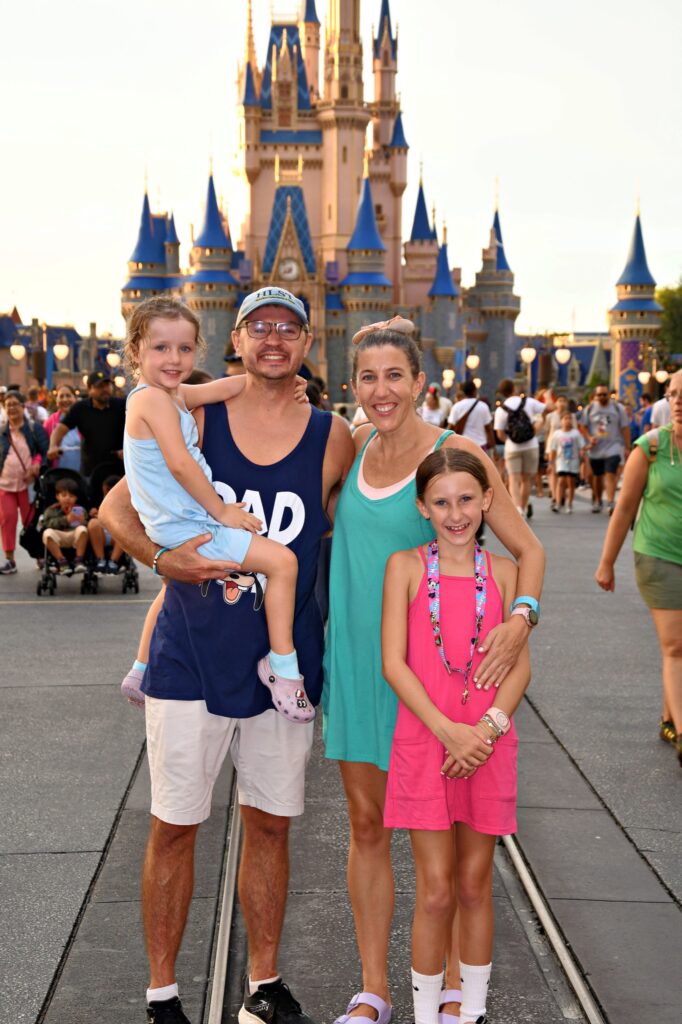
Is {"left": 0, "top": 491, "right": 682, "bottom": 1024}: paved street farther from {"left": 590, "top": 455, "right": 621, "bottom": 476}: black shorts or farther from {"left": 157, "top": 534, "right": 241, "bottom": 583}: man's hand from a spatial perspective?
{"left": 590, "top": 455, "right": 621, "bottom": 476}: black shorts

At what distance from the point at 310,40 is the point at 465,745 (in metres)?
90.9

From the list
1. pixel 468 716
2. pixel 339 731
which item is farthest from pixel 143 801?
pixel 468 716

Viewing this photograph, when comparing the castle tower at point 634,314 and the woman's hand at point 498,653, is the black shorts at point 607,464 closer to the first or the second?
the woman's hand at point 498,653

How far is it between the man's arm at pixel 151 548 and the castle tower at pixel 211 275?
71.6m

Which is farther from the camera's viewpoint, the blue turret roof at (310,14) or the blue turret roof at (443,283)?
the blue turret roof at (310,14)

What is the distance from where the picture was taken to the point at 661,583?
5.61 meters

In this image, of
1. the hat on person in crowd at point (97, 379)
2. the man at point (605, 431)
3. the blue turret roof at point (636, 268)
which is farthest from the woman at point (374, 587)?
the blue turret roof at point (636, 268)

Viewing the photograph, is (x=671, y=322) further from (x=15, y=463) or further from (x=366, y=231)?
(x=15, y=463)

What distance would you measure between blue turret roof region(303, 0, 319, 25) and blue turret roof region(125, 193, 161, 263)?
17.7 meters

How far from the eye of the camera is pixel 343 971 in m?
3.60

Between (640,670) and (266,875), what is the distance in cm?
453

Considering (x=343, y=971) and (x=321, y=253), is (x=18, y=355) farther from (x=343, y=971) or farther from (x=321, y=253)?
(x=321, y=253)

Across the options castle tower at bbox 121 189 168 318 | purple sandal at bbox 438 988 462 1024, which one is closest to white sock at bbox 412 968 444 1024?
purple sandal at bbox 438 988 462 1024

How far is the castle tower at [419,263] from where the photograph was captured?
8419 cm
